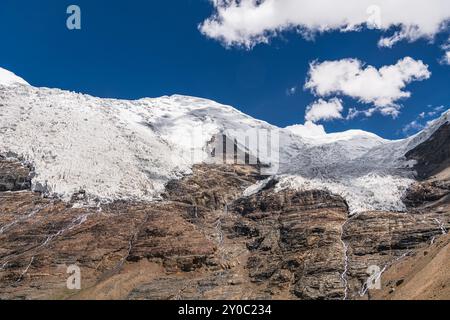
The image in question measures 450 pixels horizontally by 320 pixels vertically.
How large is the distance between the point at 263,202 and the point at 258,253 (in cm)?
2007

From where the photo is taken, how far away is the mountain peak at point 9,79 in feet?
498

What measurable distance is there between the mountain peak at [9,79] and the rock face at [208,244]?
54.9m

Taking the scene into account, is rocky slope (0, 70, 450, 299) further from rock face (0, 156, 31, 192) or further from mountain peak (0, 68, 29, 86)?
mountain peak (0, 68, 29, 86)

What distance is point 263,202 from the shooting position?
10231 centimetres

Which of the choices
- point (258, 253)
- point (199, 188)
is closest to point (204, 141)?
point (199, 188)

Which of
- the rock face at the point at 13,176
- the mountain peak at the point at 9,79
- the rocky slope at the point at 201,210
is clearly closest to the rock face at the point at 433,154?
the rocky slope at the point at 201,210

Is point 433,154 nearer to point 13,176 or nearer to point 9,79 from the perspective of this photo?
point 13,176

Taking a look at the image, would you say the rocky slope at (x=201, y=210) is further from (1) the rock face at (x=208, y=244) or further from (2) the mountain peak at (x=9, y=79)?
(2) the mountain peak at (x=9, y=79)

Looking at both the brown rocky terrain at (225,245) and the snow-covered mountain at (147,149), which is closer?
the brown rocky terrain at (225,245)

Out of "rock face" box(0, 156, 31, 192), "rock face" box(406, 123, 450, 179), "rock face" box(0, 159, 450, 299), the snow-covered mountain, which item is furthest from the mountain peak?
"rock face" box(406, 123, 450, 179)

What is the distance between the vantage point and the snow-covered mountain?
342 feet

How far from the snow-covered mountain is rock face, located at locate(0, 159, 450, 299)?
5.58m
